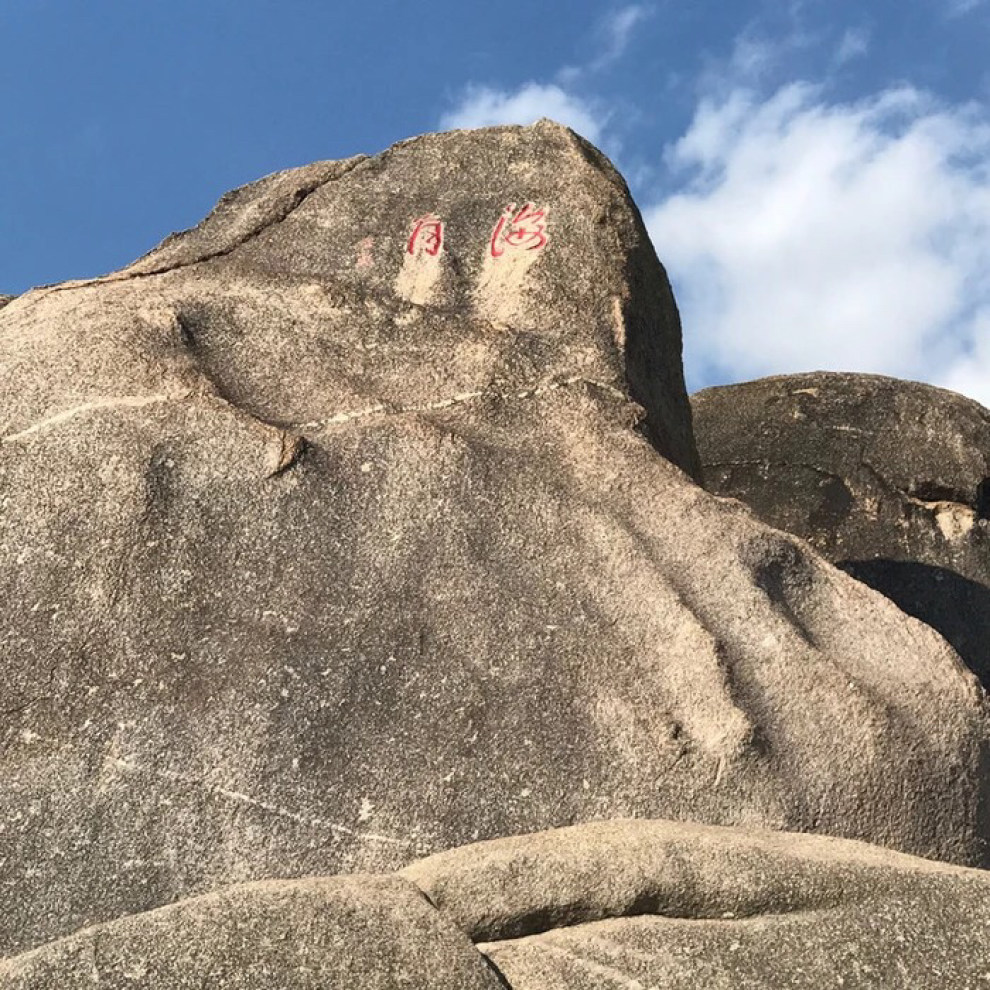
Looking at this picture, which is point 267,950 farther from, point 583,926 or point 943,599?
point 943,599

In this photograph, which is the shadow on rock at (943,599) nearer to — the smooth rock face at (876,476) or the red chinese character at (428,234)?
the smooth rock face at (876,476)

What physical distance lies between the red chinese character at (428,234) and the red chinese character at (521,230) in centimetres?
14

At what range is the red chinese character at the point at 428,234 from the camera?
4508 mm

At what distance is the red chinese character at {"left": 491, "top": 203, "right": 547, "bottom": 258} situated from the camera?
4.45m

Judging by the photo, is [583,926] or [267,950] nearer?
[267,950]

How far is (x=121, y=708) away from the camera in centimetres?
331

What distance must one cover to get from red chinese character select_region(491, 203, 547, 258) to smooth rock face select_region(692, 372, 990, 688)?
3.10 meters

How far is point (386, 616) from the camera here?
3.46 metres

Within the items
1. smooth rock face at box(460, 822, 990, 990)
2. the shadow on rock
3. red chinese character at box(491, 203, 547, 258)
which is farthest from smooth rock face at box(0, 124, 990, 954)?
the shadow on rock

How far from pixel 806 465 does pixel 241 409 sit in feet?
14.4

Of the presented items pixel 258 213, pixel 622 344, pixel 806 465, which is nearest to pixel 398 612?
pixel 622 344

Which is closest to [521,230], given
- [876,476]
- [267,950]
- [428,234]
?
[428,234]

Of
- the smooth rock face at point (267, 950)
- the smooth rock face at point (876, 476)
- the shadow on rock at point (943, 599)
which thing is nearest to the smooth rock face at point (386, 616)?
the smooth rock face at point (267, 950)

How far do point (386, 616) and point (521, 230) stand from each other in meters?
1.36
